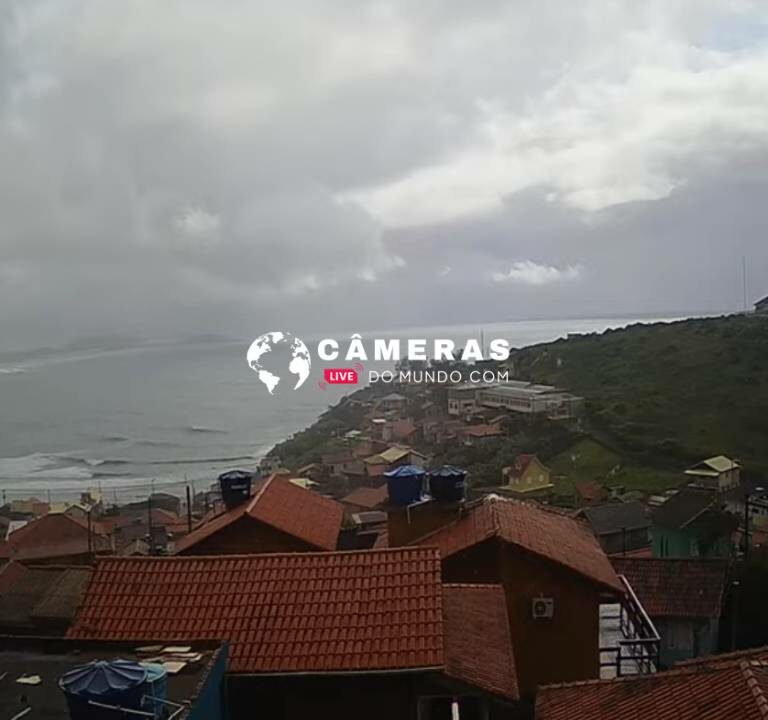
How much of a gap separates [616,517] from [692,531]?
5.45 meters

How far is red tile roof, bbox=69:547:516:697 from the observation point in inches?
310

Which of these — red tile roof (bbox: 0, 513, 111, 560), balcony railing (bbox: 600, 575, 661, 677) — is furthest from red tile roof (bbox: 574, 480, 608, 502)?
balcony railing (bbox: 600, 575, 661, 677)

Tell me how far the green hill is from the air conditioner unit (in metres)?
30.8

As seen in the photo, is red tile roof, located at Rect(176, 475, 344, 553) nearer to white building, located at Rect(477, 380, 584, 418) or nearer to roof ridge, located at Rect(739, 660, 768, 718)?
roof ridge, located at Rect(739, 660, 768, 718)

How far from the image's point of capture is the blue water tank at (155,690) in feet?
19.5

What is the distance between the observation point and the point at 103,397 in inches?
3656

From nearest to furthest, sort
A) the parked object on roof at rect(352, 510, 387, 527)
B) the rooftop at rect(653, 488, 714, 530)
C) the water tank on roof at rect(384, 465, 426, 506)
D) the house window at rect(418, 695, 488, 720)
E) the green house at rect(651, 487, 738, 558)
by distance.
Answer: the house window at rect(418, 695, 488, 720), the water tank on roof at rect(384, 465, 426, 506), the green house at rect(651, 487, 738, 558), the rooftop at rect(653, 488, 714, 530), the parked object on roof at rect(352, 510, 387, 527)

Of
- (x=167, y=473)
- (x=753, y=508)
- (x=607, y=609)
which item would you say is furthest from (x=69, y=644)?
(x=167, y=473)

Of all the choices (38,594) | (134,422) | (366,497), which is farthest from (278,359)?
(38,594)

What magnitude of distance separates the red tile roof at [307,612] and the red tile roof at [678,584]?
26.2 feet

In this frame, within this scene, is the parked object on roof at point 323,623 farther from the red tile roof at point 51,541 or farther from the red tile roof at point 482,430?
the red tile roof at point 482,430

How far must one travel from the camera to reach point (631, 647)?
37.8ft

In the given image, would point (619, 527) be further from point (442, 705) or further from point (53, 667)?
point (53, 667)

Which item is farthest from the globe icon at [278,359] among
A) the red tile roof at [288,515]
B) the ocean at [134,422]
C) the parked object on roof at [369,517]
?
the red tile roof at [288,515]
